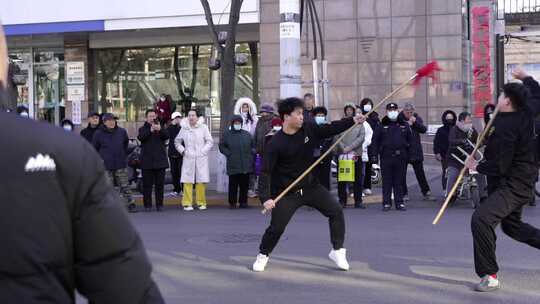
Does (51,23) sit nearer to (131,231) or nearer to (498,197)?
(498,197)

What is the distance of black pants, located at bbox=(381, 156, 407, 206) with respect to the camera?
13.4m

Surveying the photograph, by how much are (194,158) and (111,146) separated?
5.18 ft

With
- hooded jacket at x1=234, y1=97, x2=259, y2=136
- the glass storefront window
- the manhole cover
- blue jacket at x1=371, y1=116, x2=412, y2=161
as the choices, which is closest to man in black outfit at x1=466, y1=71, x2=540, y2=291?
the manhole cover

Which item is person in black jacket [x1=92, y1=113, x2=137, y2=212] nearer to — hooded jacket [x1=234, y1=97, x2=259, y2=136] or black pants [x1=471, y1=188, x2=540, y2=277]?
hooded jacket [x1=234, y1=97, x2=259, y2=136]

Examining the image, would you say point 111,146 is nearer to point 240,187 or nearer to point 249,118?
point 240,187

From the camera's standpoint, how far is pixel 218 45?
54.5ft

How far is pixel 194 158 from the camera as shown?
1444 cm

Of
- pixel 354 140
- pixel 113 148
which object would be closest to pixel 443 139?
pixel 354 140

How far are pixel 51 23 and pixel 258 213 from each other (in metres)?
15.3

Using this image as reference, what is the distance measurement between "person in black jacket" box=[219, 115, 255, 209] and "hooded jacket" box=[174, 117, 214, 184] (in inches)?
14.9

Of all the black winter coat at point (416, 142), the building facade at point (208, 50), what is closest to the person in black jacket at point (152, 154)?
the black winter coat at point (416, 142)

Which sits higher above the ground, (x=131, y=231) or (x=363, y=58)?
(x=363, y=58)

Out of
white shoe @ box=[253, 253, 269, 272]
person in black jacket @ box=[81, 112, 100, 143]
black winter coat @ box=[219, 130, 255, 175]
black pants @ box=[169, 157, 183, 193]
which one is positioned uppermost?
person in black jacket @ box=[81, 112, 100, 143]

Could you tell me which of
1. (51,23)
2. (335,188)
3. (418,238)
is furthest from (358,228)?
(51,23)
